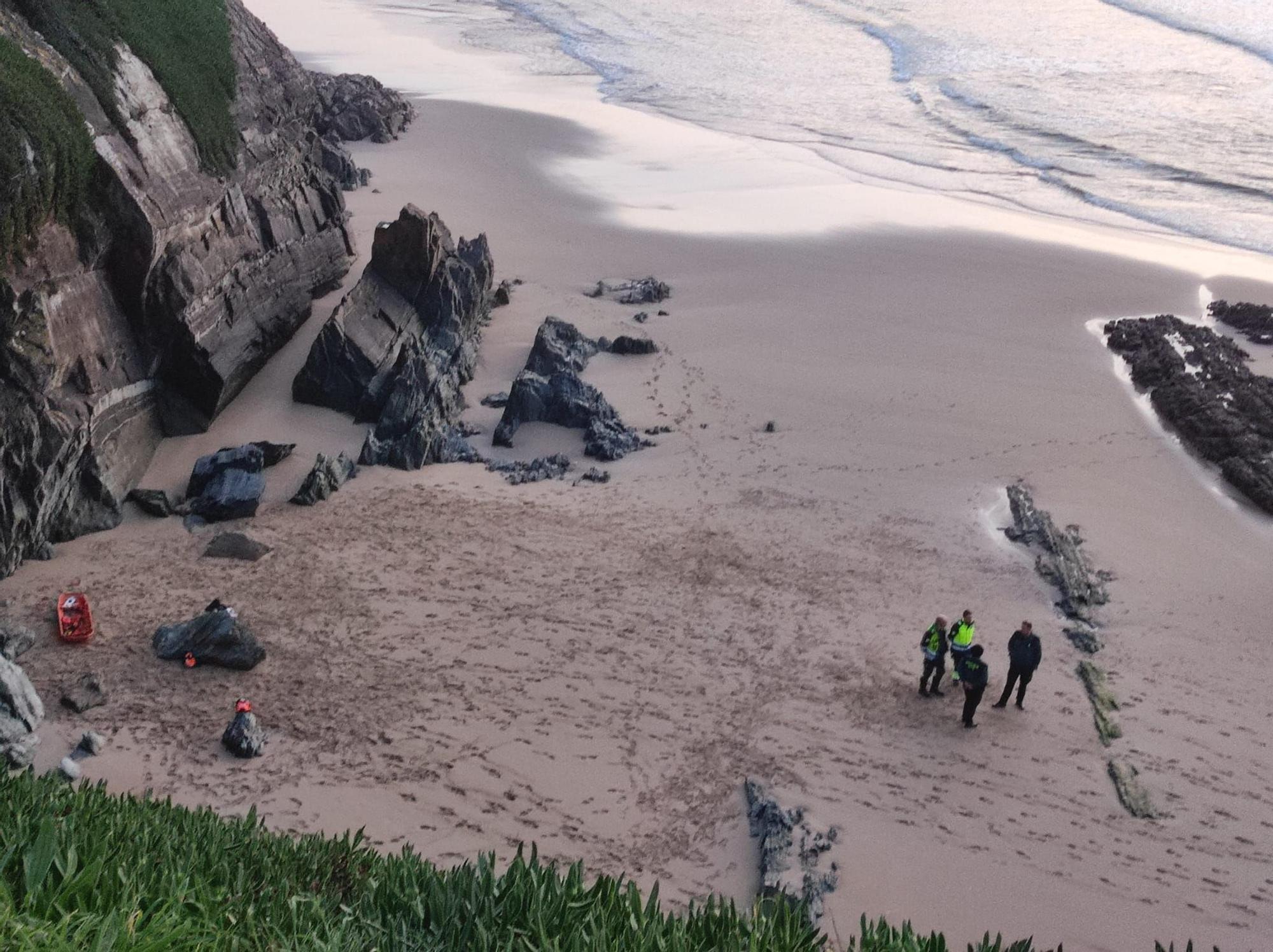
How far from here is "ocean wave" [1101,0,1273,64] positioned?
1891 inches

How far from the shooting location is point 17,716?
435 inches

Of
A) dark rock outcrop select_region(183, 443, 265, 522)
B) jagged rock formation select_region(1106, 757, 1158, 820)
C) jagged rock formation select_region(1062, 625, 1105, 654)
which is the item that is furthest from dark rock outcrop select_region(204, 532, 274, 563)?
jagged rock formation select_region(1106, 757, 1158, 820)

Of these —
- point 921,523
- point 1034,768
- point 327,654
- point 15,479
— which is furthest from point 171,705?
point 921,523

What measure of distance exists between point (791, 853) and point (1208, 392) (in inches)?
540

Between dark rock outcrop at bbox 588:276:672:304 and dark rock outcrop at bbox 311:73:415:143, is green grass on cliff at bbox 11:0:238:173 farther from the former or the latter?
dark rock outcrop at bbox 311:73:415:143

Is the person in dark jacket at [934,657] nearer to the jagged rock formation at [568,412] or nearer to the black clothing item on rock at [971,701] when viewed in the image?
the black clothing item on rock at [971,701]

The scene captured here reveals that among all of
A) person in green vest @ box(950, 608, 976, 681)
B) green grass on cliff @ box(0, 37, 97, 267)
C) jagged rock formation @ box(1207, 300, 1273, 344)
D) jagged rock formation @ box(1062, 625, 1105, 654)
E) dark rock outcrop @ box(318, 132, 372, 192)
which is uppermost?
green grass on cliff @ box(0, 37, 97, 267)

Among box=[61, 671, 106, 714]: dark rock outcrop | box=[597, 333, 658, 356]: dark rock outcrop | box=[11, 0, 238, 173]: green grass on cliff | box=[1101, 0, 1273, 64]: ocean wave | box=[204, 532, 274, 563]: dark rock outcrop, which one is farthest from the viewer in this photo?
box=[1101, 0, 1273, 64]: ocean wave

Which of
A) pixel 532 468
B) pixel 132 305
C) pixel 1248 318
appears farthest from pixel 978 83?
pixel 132 305

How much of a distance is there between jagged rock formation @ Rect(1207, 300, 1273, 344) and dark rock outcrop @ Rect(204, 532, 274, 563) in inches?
767

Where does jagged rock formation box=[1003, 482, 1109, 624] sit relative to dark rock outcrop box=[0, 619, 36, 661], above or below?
above

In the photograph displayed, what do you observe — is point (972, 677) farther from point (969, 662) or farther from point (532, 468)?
point (532, 468)

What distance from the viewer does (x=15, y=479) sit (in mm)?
13594

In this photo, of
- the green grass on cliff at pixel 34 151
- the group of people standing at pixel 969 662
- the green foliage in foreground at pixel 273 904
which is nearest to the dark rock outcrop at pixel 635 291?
the green grass on cliff at pixel 34 151
